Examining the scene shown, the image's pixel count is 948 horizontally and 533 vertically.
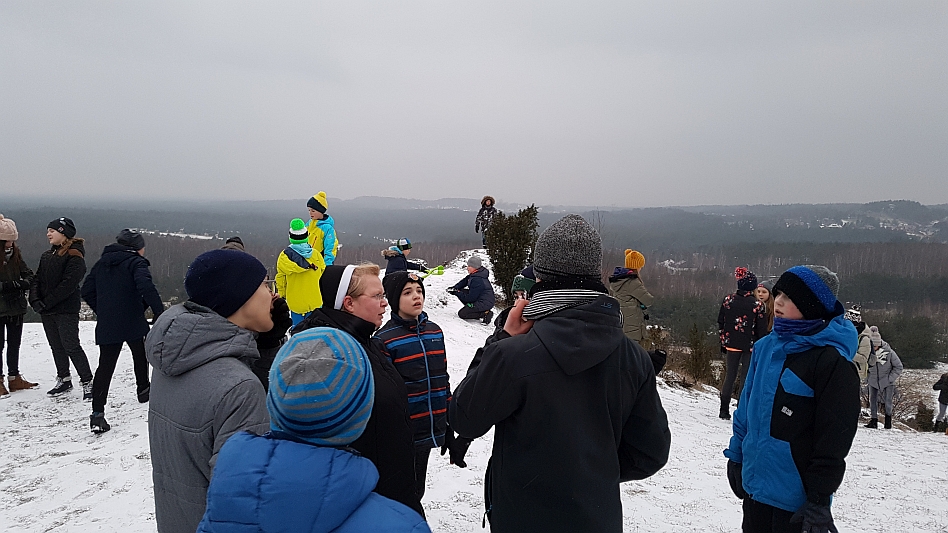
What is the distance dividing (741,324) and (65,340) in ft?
28.4

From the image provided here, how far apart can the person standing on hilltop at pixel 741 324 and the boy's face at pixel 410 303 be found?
16.8 ft

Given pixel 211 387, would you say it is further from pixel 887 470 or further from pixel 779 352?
pixel 887 470

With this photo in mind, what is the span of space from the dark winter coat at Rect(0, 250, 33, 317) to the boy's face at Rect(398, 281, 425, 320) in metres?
5.53

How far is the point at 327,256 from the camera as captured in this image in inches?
279

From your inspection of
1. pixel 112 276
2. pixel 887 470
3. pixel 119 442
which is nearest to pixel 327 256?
pixel 112 276

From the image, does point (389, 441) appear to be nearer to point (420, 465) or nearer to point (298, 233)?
point (420, 465)

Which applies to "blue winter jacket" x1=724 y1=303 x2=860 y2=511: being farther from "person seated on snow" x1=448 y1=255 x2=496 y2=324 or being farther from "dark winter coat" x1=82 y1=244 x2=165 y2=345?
"person seated on snow" x1=448 y1=255 x2=496 y2=324

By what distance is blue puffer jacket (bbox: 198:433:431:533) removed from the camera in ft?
3.51

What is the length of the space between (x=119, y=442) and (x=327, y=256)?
10.8ft

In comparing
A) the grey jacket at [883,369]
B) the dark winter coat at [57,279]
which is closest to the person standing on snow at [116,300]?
the dark winter coat at [57,279]

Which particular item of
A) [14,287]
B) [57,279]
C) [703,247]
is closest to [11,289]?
[14,287]

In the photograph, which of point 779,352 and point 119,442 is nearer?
point 779,352

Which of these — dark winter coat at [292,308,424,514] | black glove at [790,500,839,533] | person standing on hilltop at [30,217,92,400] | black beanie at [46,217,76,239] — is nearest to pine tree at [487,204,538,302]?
person standing on hilltop at [30,217,92,400]

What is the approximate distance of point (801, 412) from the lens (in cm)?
235
